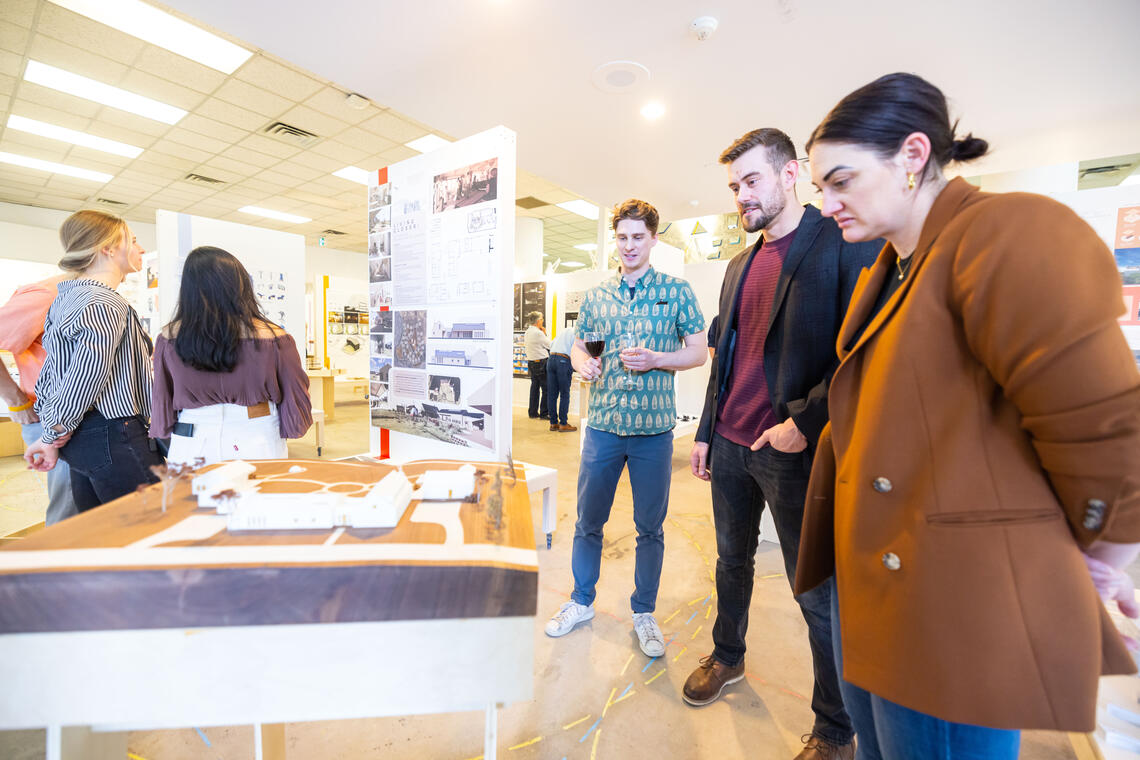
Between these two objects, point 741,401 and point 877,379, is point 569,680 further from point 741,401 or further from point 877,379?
point 877,379

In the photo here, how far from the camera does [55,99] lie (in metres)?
4.58

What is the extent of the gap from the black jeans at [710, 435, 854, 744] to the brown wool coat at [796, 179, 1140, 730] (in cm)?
51

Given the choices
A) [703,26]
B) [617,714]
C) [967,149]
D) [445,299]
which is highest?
[703,26]

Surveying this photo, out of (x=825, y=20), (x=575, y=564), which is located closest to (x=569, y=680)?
(x=575, y=564)

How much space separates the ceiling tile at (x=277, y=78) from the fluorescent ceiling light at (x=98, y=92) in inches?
52.4

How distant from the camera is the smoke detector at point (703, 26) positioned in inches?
92.0

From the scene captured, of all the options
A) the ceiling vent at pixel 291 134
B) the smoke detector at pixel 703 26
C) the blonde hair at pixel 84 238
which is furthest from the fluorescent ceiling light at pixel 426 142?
the blonde hair at pixel 84 238

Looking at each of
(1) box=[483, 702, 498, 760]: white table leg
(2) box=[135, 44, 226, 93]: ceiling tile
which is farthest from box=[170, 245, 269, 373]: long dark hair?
(2) box=[135, 44, 226, 93]: ceiling tile

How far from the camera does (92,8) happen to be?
332 cm

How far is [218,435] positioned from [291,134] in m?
5.08

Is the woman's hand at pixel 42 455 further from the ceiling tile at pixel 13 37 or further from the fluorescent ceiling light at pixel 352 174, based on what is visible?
the fluorescent ceiling light at pixel 352 174

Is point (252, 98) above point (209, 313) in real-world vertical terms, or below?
above

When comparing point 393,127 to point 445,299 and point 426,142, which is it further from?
point 445,299

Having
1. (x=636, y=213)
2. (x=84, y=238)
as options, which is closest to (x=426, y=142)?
(x=84, y=238)
